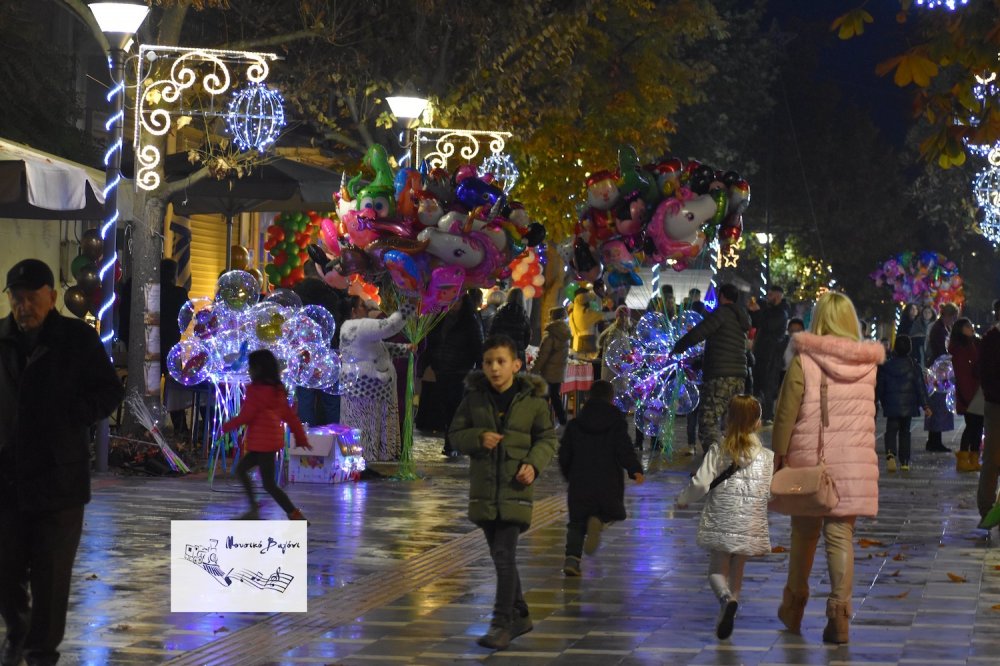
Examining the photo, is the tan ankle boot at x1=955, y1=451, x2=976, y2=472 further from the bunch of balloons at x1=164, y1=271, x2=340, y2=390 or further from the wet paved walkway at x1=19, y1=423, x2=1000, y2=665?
the bunch of balloons at x1=164, y1=271, x2=340, y2=390

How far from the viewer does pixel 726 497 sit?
966 centimetres

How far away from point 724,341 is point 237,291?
509 cm

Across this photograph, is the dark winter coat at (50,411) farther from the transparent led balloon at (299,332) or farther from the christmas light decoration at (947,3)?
the transparent led balloon at (299,332)

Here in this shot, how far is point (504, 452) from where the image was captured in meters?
9.19

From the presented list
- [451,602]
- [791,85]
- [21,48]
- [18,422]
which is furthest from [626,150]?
[791,85]

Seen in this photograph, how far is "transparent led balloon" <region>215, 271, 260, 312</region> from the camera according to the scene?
1602cm

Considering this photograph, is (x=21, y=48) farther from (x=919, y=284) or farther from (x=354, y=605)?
(x=919, y=284)

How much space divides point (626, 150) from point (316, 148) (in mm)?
14503

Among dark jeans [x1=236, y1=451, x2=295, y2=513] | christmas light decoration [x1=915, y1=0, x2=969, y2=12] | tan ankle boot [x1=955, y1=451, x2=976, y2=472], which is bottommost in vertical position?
tan ankle boot [x1=955, y1=451, x2=976, y2=472]

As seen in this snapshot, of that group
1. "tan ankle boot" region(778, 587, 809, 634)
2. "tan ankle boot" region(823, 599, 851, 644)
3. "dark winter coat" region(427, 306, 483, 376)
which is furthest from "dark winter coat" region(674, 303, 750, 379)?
"tan ankle boot" region(823, 599, 851, 644)

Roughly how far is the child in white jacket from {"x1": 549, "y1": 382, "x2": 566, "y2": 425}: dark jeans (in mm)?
13791

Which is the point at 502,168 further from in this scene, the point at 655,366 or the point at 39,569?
the point at 39,569

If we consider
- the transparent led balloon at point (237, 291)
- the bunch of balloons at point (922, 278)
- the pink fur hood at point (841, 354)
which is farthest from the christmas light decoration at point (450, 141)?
the bunch of balloons at point (922, 278)

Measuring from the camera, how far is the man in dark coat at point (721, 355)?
714 inches
